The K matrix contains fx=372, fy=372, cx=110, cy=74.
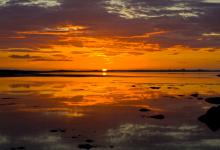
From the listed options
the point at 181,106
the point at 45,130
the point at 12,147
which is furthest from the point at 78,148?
the point at 181,106

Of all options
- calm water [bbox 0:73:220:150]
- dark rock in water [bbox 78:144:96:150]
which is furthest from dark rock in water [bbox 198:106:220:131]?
dark rock in water [bbox 78:144:96:150]

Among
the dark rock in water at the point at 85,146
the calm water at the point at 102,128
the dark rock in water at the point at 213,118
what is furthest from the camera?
the dark rock in water at the point at 213,118

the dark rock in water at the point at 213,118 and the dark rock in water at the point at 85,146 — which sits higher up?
the dark rock in water at the point at 85,146

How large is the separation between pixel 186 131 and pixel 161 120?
5.25 metres

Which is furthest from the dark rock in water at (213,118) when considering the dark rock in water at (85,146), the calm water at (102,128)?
the dark rock in water at (85,146)

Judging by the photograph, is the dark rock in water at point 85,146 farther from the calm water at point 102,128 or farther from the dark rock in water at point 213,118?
the dark rock in water at point 213,118

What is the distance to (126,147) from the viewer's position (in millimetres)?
21828

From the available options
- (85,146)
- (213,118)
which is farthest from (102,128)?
(213,118)

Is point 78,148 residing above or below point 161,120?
above

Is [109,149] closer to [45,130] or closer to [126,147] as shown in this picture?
[126,147]

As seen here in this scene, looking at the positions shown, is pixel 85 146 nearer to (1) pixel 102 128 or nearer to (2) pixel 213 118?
(1) pixel 102 128

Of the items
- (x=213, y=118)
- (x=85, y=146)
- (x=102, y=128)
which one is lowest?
(x=213, y=118)

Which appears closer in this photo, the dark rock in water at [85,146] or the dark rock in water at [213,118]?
the dark rock in water at [85,146]

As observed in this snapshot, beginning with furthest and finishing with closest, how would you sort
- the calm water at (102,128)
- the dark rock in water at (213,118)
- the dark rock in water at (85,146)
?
the dark rock in water at (213,118), the calm water at (102,128), the dark rock in water at (85,146)
